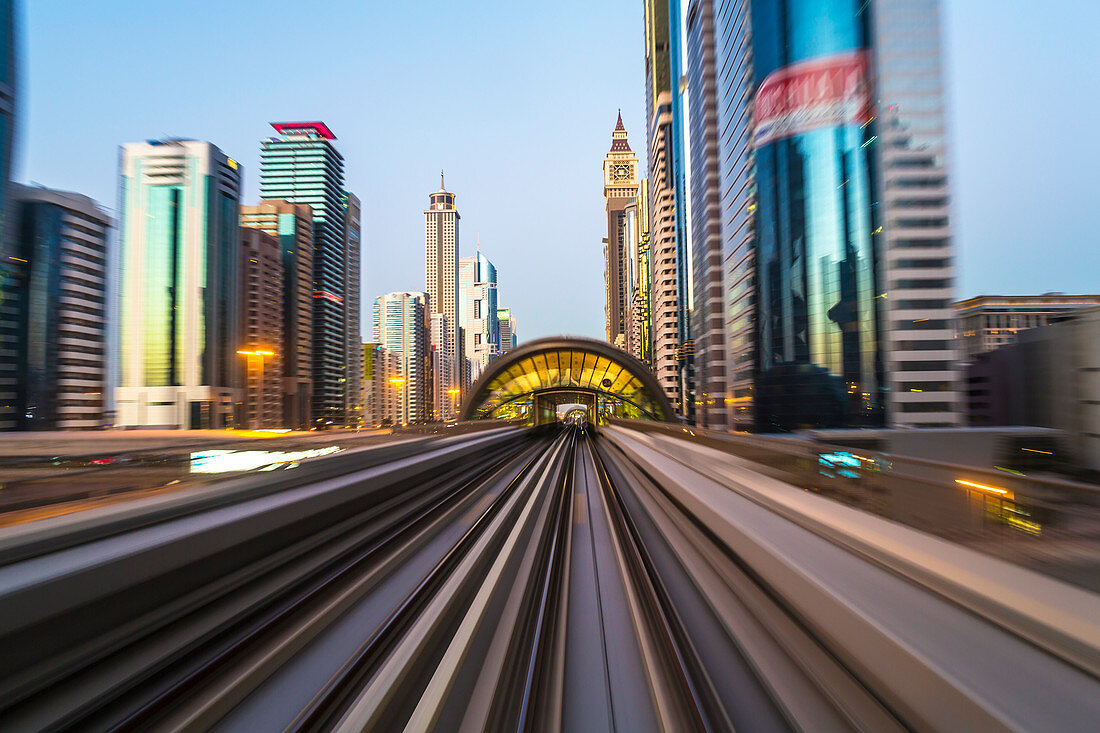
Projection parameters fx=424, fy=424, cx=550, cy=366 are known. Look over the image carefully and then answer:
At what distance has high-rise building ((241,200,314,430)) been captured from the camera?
299 ft

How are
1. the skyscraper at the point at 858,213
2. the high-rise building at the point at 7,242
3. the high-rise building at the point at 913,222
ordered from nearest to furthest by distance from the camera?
the high-rise building at the point at 7,242 < the high-rise building at the point at 913,222 < the skyscraper at the point at 858,213

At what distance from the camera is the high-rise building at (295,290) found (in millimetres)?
91000

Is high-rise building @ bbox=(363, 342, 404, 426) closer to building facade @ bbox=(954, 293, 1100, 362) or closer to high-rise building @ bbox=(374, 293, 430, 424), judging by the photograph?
high-rise building @ bbox=(374, 293, 430, 424)

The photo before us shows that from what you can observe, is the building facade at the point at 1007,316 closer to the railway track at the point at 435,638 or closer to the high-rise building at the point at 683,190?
the high-rise building at the point at 683,190

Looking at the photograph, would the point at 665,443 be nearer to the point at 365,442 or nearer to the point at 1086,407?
the point at 365,442

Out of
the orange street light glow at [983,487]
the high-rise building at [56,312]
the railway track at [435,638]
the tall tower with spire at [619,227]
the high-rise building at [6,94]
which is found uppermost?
the tall tower with spire at [619,227]

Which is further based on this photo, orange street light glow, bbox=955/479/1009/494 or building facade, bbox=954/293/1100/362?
building facade, bbox=954/293/1100/362

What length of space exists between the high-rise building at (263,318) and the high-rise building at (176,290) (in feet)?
46.6

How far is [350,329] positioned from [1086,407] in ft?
396

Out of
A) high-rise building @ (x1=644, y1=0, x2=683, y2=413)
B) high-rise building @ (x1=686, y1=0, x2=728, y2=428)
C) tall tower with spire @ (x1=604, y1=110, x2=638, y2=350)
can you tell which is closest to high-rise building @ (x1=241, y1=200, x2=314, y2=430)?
high-rise building @ (x1=644, y1=0, x2=683, y2=413)

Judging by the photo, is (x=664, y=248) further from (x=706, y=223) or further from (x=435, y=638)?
(x=435, y=638)

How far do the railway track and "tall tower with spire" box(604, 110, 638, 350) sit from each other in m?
163

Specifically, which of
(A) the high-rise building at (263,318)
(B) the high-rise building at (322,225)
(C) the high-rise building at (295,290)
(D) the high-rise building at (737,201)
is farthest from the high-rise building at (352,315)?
(D) the high-rise building at (737,201)

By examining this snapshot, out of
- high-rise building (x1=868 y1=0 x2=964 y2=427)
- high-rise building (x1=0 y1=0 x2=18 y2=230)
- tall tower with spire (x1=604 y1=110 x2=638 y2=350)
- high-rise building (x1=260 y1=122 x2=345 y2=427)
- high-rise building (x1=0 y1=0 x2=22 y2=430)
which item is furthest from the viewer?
tall tower with spire (x1=604 y1=110 x2=638 y2=350)
